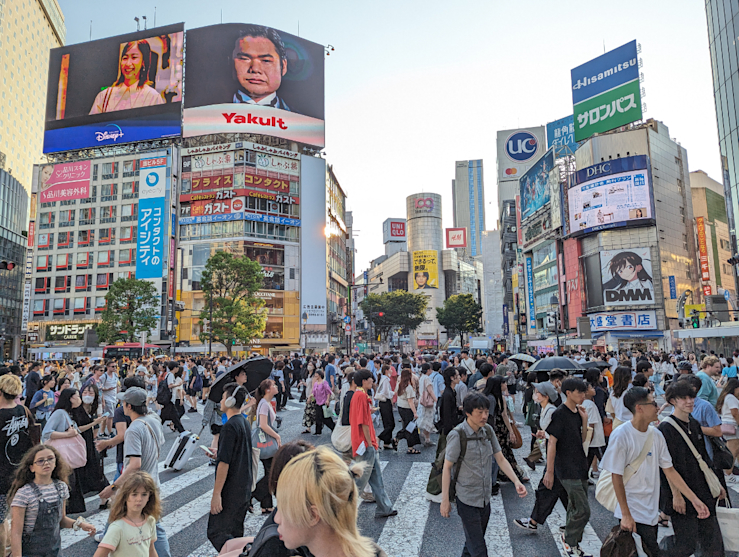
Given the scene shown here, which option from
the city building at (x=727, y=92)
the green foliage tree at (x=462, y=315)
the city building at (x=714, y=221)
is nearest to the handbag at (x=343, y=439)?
the city building at (x=727, y=92)

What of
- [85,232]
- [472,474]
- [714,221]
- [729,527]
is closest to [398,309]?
[85,232]

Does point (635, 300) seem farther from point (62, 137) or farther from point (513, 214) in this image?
point (62, 137)

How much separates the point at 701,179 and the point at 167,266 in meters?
76.3

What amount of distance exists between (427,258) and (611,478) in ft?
418

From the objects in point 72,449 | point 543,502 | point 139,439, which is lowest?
point 543,502

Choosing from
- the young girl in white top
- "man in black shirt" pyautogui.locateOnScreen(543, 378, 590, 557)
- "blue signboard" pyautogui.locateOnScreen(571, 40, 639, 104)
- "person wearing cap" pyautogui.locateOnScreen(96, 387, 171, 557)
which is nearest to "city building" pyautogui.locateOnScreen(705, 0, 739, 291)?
"blue signboard" pyautogui.locateOnScreen(571, 40, 639, 104)

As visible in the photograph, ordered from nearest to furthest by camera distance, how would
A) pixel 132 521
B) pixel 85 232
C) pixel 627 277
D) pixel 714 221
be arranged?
pixel 132 521 → pixel 627 277 → pixel 85 232 → pixel 714 221

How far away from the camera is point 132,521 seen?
11.9 ft

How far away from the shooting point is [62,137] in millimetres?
71000

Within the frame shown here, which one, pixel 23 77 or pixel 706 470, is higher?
pixel 23 77

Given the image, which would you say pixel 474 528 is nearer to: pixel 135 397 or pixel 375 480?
pixel 375 480

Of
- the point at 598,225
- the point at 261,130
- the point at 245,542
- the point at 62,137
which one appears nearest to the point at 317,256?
the point at 261,130

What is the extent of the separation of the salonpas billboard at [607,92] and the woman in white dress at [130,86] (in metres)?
51.0

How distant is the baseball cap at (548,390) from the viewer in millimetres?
7495
